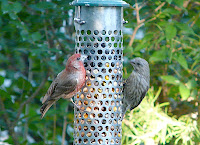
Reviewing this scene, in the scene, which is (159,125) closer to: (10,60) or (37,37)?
(37,37)

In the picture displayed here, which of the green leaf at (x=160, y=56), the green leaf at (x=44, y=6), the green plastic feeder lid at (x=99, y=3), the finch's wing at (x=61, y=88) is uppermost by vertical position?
the green plastic feeder lid at (x=99, y=3)

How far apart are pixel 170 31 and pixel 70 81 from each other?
1.91m

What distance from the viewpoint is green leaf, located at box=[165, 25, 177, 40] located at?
4996mm

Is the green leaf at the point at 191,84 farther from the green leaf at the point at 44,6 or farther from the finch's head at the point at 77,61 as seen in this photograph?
the finch's head at the point at 77,61

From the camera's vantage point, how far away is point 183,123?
17.5 ft

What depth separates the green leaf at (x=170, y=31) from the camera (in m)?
5.00

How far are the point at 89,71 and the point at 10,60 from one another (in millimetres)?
3400

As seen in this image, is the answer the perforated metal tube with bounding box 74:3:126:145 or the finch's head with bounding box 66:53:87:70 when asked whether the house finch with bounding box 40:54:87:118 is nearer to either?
the finch's head with bounding box 66:53:87:70

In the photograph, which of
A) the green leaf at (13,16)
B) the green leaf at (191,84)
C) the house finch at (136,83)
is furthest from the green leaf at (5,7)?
the green leaf at (191,84)

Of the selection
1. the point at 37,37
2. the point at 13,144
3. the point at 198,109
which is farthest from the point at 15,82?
the point at 198,109

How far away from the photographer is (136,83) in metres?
4.07

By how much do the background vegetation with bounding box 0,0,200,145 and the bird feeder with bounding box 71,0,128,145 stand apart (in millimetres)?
1182

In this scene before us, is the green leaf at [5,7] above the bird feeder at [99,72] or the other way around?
above

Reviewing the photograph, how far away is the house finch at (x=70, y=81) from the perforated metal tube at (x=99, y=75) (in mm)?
126
